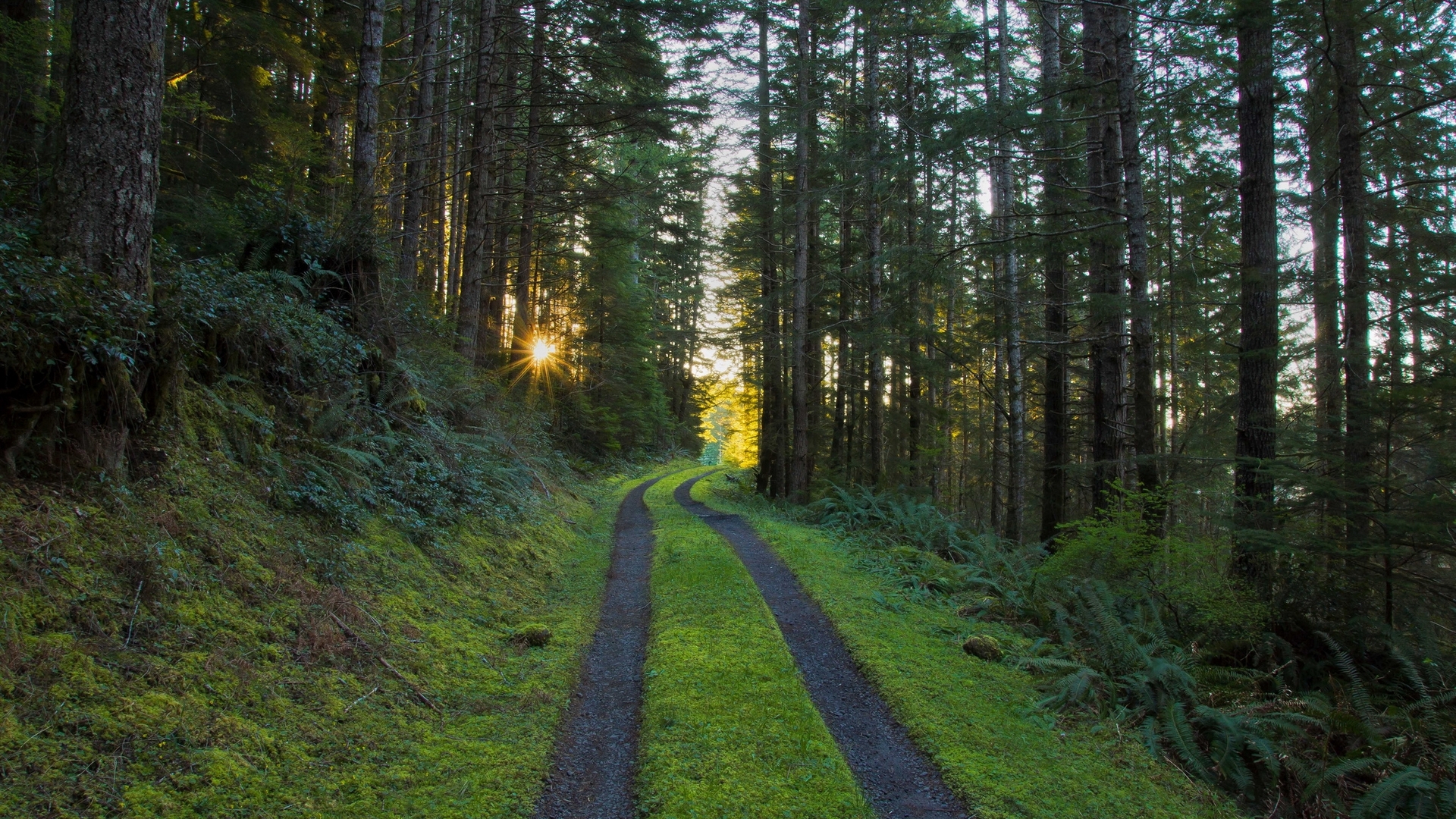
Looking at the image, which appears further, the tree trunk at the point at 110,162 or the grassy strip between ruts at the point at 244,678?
the tree trunk at the point at 110,162

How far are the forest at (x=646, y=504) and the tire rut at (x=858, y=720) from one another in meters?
0.15

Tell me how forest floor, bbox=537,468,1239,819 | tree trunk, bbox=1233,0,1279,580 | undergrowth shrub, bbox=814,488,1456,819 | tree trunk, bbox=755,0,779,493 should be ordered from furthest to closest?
tree trunk, bbox=755,0,779,493 < tree trunk, bbox=1233,0,1279,580 < undergrowth shrub, bbox=814,488,1456,819 < forest floor, bbox=537,468,1239,819

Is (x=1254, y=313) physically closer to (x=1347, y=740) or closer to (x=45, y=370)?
(x=1347, y=740)

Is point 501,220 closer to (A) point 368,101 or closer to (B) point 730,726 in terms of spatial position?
(A) point 368,101

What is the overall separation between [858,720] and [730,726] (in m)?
1.17

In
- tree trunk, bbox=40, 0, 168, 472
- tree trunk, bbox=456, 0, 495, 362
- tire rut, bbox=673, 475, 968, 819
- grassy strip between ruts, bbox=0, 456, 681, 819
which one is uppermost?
tree trunk, bbox=456, 0, 495, 362

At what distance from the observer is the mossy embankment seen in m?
3.22

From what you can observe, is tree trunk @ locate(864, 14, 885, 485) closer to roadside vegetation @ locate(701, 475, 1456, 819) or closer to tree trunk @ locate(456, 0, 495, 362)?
roadside vegetation @ locate(701, 475, 1456, 819)

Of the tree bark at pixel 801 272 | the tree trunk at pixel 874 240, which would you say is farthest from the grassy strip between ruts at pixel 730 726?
the tree trunk at pixel 874 240

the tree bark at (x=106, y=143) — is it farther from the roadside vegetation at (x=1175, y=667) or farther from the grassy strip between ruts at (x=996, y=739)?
the roadside vegetation at (x=1175, y=667)

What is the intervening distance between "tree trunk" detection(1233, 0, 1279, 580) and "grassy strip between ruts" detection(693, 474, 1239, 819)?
12.4 feet

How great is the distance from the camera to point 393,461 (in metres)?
8.39

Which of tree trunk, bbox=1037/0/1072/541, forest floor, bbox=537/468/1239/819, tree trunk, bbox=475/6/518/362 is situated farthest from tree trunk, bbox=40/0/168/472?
tree trunk, bbox=1037/0/1072/541

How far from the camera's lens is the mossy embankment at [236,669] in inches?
127
